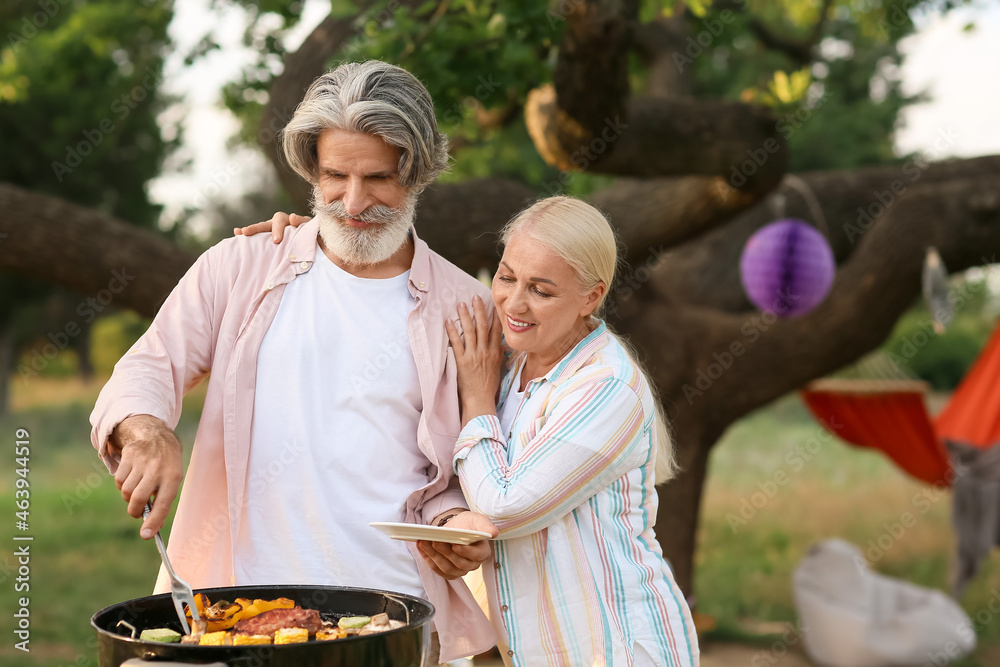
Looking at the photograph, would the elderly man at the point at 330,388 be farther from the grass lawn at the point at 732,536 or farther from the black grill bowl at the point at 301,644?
the grass lawn at the point at 732,536

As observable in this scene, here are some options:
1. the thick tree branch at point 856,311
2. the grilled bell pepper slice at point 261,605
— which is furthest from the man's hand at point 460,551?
the thick tree branch at point 856,311

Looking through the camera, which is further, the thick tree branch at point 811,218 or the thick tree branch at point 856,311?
the thick tree branch at point 811,218

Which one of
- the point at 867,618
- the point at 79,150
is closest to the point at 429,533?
the point at 867,618

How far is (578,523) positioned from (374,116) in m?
0.88

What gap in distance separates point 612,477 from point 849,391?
5.40 meters

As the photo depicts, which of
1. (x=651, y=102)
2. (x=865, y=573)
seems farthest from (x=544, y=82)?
(x=865, y=573)

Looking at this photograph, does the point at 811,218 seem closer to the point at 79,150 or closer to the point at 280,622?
the point at 280,622

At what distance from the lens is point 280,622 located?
165 centimetres

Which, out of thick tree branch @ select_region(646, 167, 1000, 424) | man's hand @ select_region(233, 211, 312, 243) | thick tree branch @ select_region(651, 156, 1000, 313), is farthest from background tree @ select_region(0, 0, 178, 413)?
man's hand @ select_region(233, 211, 312, 243)

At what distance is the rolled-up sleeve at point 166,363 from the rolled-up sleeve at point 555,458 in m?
0.55

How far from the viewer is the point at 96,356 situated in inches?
868

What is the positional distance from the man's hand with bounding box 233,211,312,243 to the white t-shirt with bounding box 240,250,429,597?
0.15m

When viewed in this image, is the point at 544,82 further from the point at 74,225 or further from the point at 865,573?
the point at 865,573

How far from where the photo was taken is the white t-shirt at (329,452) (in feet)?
6.54
